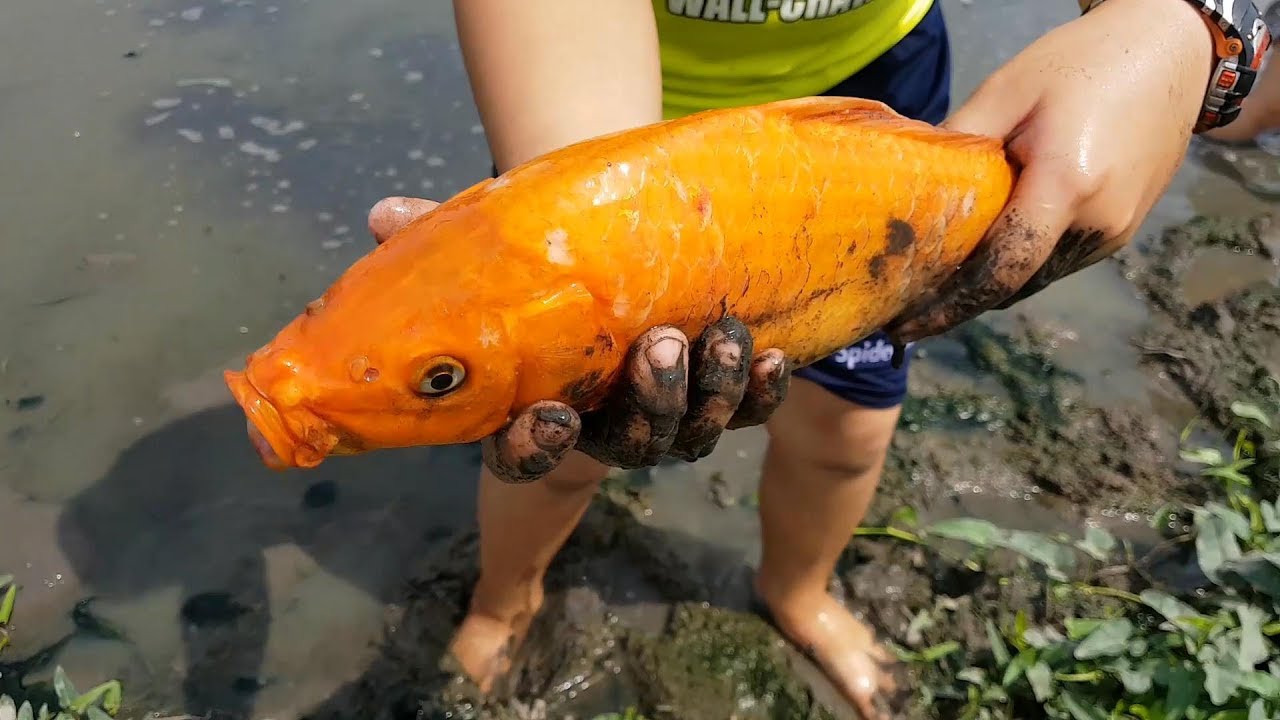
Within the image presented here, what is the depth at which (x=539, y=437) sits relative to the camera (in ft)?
4.29

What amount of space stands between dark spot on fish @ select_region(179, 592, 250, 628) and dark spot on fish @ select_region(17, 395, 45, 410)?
105 cm

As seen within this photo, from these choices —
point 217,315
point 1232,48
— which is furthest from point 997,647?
point 217,315

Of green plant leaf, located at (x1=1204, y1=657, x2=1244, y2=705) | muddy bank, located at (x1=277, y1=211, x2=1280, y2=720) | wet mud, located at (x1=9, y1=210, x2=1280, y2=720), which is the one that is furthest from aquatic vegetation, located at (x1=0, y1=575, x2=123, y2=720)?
green plant leaf, located at (x1=1204, y1=657, x2=1244, y2=705)

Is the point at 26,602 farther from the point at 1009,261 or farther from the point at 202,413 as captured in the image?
the point at 1009,261

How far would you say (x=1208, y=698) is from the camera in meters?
2.26

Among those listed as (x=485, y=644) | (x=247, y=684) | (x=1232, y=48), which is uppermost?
(x=1232, y=48)

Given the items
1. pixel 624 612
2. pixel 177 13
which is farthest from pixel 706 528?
pixel 177 13

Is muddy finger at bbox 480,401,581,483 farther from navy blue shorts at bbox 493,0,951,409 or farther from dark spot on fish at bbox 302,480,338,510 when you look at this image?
dark spot on fish at bbox 302,480,338,510

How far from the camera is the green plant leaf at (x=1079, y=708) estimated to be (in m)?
2.32

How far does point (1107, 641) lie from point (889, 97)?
5.03ft

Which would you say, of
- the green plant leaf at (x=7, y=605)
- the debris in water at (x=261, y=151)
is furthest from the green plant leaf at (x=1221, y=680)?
the debris in water at (x=261, y=151)

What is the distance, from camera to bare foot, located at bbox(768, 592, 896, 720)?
106 inches

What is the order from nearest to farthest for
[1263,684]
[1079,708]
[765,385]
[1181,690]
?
[765,385] → [1263,684] → [1181,690] → [1079,708]

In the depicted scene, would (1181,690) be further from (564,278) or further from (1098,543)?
(564,278)
